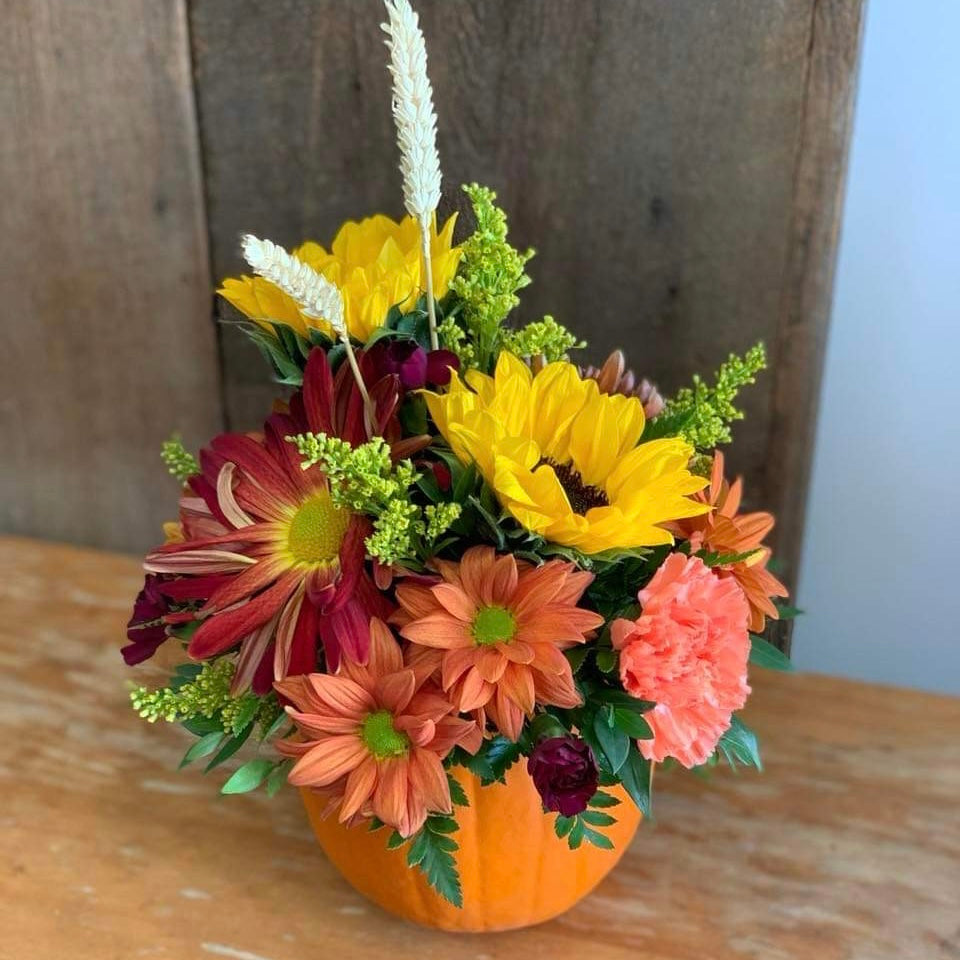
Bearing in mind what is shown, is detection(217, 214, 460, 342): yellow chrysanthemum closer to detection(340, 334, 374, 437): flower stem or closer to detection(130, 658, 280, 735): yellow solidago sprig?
detection(340, 334, 374, 437): flower stem

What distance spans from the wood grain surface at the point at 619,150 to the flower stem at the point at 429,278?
0.35 metres

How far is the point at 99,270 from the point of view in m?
1.06

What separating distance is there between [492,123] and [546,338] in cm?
37

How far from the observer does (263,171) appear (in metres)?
0.97

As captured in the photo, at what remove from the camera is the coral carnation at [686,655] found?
0.52m

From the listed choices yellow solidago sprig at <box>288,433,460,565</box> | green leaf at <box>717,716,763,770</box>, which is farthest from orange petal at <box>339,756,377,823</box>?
green leaf at <box>717,716,763,770</box>

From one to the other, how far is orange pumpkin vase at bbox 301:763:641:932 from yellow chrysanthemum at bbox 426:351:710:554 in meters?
0.17

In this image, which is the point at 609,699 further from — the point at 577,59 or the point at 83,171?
the point at 83,171

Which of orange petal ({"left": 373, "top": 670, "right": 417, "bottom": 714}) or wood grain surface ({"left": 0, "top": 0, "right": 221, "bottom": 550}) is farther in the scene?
wood grain surface ({"left": 0, "top": 0, "right": 221, "bottom": 550})

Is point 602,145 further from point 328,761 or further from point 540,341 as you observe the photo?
point 328,761

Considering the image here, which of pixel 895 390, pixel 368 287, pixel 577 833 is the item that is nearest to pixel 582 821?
pixel 577 833

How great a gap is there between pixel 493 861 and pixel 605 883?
5.8 inches

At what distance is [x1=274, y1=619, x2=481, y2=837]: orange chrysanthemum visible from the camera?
51cm

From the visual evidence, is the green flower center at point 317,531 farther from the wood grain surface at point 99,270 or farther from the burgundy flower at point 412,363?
the wood grain surface at point 99,270
